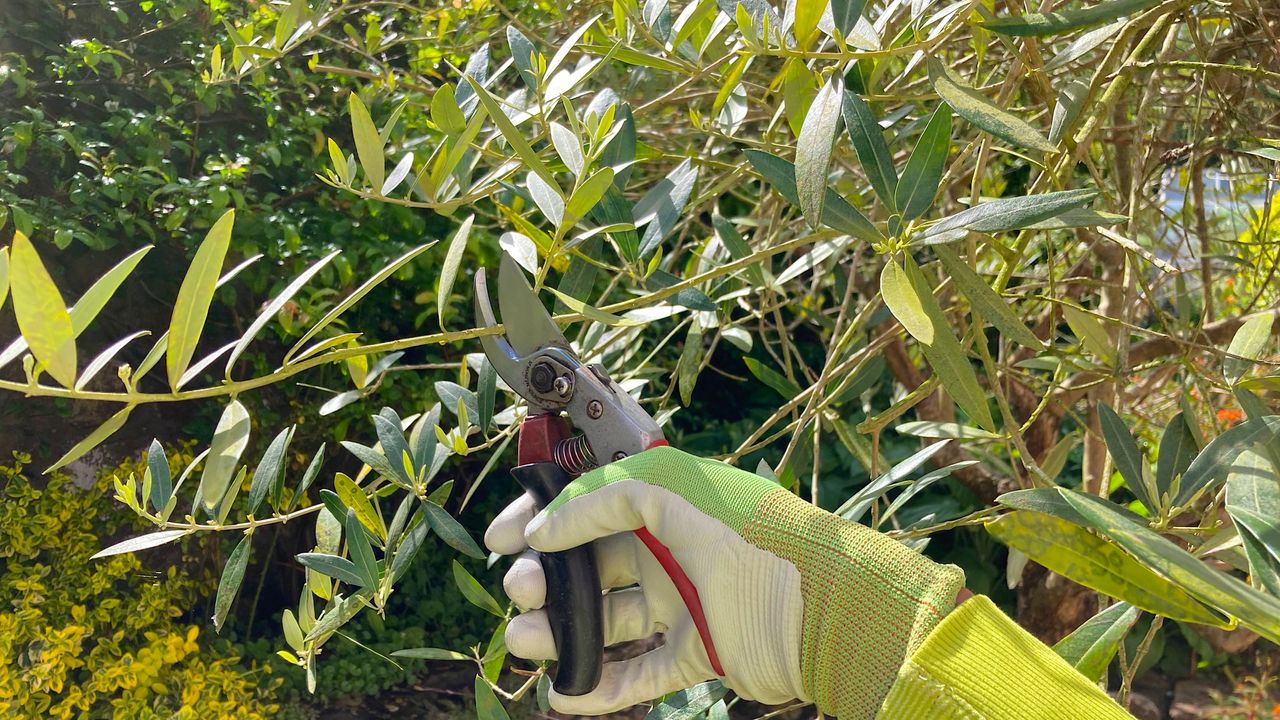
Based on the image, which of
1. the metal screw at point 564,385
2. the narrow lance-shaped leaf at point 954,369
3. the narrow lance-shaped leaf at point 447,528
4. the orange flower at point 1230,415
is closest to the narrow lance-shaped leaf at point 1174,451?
the narrow lance-shaped leaf at point 954,369

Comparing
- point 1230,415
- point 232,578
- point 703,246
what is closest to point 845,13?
point 232,578

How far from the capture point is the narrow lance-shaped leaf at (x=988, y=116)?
A: 0.78 meters

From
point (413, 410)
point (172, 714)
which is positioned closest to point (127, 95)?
point (413, 410)

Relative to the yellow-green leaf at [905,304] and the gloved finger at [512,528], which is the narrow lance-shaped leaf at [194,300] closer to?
the gloved finger at [512,528]

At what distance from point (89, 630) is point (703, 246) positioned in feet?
6.25

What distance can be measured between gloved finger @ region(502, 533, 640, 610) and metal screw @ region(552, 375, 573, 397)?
15 cm

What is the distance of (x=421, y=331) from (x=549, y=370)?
2.15m

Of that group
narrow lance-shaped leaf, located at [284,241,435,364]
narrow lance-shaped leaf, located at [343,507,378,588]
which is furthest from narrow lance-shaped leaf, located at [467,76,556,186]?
narrow lance-shaped leaf, located at [343,507,378,588]

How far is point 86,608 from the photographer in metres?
2.63

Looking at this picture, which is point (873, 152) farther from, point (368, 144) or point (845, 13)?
point (368, 144)

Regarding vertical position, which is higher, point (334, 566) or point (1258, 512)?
point (1258, 512)

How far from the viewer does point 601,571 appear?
3.22 feet

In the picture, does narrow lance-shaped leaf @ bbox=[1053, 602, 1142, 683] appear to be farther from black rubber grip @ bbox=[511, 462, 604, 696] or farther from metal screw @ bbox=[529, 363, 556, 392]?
metal screw @ bbox=[529, 363, 556, 392]

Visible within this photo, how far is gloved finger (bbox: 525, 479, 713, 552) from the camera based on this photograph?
2.78 ft
